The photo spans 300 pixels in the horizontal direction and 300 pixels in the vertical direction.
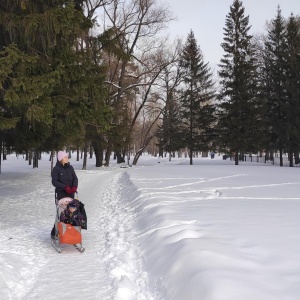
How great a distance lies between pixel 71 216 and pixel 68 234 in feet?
1.23

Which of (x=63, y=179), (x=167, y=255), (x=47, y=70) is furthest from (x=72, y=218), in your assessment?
(x=47, y=70)

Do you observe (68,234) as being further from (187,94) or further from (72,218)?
(187,94)

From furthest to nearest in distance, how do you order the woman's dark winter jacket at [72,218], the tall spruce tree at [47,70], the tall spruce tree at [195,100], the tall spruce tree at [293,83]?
the tall spruce tree at [195,100]
the tall spruce tree at [293,83]
the tall spruce tree at [47,70]
the woman's dark winter jacket at [72,218]

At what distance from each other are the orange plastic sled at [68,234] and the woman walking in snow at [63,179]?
726 mm

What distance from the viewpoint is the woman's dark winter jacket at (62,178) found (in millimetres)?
7160

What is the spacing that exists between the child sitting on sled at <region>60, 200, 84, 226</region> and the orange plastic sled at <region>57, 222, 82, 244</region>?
0.36 ft

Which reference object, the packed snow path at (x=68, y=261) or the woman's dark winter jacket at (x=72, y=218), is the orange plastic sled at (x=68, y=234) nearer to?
the woman's dark winter jacket at (x=72, y=218)

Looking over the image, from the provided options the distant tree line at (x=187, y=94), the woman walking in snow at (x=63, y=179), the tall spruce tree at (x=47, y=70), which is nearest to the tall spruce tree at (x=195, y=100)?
the distant tree line at (x=187, y=94)

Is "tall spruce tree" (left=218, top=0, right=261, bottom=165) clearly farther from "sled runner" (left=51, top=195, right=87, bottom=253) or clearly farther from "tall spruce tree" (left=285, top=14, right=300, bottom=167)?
"sled runner" (left=51, top=195, right=87, bottom=253)

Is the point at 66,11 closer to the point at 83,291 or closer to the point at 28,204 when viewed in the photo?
the point at 28,204

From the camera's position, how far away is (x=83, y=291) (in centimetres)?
448

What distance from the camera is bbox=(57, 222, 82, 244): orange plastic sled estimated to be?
6379mm

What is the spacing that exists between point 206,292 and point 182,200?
667cm

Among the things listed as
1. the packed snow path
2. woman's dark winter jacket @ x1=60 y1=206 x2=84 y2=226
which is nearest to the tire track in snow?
the packed snow path
